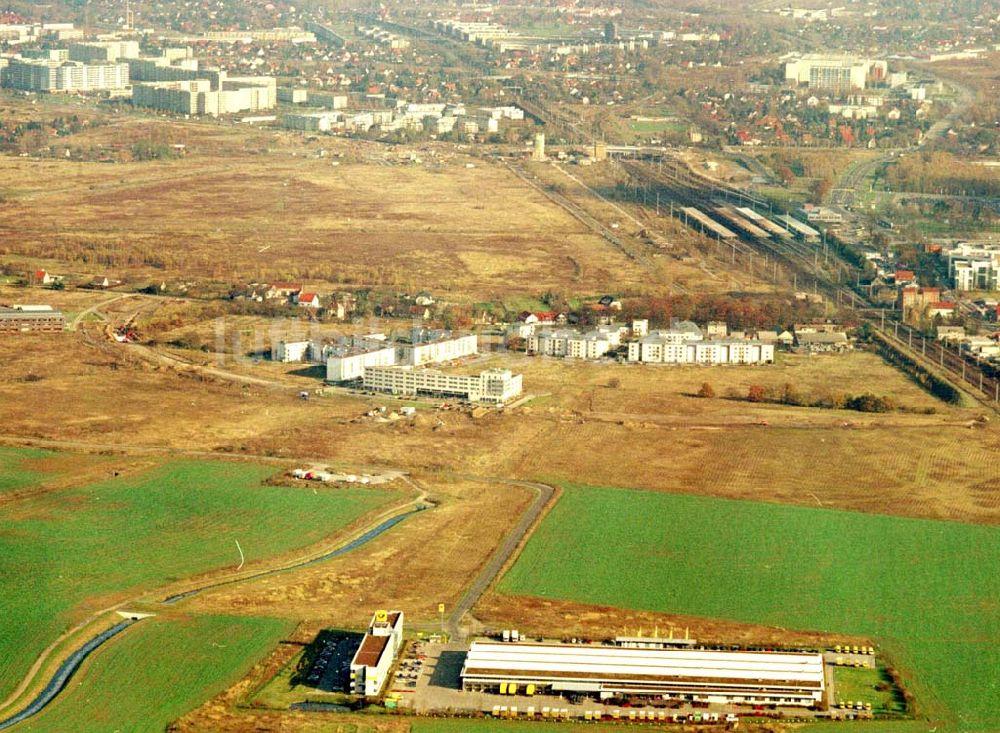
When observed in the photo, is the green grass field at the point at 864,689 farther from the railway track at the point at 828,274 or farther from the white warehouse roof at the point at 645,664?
the railway track at the point at 828,274

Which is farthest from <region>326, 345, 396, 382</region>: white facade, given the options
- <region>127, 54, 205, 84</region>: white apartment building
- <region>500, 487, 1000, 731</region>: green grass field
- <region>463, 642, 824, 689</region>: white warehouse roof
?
<region>127, 54, 205, 84</region>: white apartment building

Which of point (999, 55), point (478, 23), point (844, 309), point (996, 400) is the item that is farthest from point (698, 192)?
point (478, 23)

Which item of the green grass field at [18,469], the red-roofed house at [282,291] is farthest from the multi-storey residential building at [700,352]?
the green grass field at [18,469]

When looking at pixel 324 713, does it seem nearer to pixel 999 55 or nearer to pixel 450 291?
pixel 450 291

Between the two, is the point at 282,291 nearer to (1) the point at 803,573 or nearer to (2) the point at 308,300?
(2) the point at 308,300

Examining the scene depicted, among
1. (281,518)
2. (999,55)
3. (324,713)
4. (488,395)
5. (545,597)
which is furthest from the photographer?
(999,55)

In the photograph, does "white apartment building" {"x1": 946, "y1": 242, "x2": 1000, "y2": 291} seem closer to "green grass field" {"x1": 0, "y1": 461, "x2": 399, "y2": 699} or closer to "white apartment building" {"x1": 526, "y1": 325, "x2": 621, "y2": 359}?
"white apartment building" {"x1": 526, "y1": 325, "x2": 621, "y2": 359}
